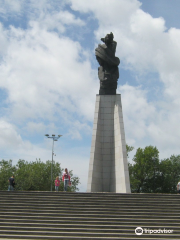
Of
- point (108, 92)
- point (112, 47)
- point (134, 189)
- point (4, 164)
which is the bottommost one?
point (134, 189)

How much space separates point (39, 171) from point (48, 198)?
30.7 metres

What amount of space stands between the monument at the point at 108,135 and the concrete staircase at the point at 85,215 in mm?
4598

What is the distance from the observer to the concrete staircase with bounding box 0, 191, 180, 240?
1064 centimetres

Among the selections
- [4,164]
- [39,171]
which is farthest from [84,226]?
[4,164]

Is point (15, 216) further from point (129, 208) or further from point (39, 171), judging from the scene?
point (39, 171)

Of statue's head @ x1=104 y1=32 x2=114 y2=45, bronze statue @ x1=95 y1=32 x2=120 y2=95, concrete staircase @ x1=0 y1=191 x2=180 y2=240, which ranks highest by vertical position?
statue's head @ x1=104 y1=32 x2=114 y2=45

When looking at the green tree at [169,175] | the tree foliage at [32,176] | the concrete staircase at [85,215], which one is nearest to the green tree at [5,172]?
the tree foliage at [32,176]

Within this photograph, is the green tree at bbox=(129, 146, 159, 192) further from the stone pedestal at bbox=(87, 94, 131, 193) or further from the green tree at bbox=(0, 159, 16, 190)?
the stone pedestal at bbox=(87, 94, 131, 193)

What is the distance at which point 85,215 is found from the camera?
12.1 meters

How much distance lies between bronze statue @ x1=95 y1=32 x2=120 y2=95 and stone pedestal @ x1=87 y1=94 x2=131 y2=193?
606mm

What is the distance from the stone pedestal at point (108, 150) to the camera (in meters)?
18.6

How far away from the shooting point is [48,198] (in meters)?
13.8

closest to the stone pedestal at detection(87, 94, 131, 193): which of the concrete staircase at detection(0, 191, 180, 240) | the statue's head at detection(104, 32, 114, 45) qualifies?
the statue's head at detection(104, 32, 114, 45)

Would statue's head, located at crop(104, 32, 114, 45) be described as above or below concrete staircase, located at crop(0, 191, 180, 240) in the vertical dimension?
above
